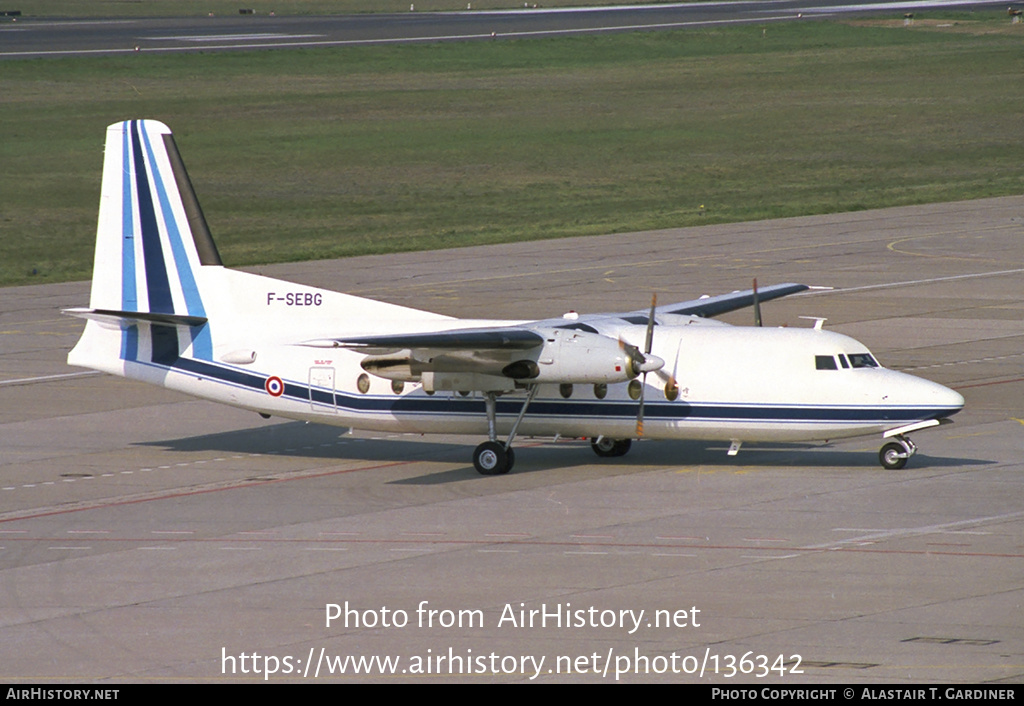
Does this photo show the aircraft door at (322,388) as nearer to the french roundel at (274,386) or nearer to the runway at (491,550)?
the french roundel at (274,386)

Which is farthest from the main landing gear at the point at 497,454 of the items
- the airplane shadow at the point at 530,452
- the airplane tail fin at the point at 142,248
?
the airplane tail fin at the point at 142,248

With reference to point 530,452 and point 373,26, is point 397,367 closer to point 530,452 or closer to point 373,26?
point 530,452

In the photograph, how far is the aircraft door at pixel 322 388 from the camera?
2858 centimetres

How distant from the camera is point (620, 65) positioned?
341 ft

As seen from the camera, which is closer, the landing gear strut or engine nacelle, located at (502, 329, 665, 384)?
engine nacelle, located at (502, 329, 665, 384)

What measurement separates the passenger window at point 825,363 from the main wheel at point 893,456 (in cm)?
170

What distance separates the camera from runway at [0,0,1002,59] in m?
105

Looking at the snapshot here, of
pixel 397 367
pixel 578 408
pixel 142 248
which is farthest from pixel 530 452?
pixel 142 248

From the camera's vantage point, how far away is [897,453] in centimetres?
2681

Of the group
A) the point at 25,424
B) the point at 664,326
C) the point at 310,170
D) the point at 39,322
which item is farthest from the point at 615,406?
the point at 310,170

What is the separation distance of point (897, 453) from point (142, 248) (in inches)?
589

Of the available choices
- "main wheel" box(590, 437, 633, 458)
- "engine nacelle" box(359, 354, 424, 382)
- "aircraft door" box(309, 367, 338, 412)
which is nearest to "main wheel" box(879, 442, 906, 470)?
"main wheel" box(590, 437, 633, 458)

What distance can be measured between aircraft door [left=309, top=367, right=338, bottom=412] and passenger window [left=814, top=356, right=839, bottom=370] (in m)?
8.87

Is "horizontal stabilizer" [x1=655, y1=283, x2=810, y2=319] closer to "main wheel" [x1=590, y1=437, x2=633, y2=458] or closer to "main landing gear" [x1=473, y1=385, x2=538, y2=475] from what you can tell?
"main wheel" [x1=590, y1=437, x2=633, y2=458]
